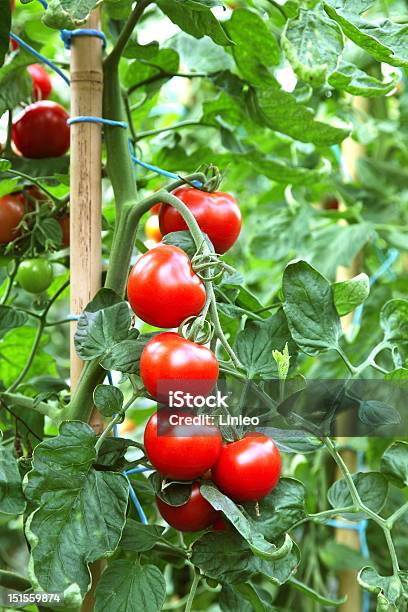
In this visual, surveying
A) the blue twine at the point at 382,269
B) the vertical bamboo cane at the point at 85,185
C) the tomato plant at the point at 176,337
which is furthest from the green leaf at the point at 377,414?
the blue twine at the point at 382,269

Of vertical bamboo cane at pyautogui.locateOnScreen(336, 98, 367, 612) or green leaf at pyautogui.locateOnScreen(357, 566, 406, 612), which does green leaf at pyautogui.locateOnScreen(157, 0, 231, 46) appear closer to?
green leaf at pyautogui.locateOnScreen(357, 566, 406, 612)

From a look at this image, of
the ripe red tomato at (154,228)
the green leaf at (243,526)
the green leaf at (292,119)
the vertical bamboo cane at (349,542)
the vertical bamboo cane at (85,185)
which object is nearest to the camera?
the green leaf at (243,526)

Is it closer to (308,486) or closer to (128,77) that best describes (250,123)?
(128,77)

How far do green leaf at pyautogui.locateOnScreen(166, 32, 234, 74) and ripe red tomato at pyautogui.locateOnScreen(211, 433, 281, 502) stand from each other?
47 cm

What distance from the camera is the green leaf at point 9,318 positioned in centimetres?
73

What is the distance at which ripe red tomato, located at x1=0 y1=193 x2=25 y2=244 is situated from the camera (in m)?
0.77

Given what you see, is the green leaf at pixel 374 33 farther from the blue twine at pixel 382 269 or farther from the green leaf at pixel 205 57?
the blue twine at pixel 382 269

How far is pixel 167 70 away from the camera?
855 millimetres

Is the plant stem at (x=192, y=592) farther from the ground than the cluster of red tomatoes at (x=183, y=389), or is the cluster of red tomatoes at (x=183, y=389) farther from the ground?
the cluster of red tomatoes at (x=183, y=389)

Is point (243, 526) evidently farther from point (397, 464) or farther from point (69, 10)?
point (69, 10)

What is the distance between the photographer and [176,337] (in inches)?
20.0

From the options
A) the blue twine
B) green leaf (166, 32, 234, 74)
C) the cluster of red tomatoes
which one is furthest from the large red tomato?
the blue twine

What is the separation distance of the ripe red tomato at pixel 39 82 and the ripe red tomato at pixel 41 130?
79mm

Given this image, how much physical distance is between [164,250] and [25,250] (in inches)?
12.4
